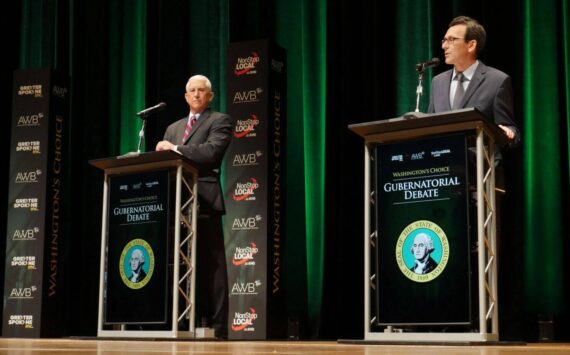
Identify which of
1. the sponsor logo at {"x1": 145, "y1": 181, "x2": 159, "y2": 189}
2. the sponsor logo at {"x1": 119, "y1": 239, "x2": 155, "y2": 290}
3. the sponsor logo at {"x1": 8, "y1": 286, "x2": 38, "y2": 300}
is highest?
the sponsor logo at {"x1": 145, "y1": 181, "x2": 159, "y2": 189}

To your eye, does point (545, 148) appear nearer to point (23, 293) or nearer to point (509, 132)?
point (509, 132)

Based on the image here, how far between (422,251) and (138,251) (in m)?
1.54

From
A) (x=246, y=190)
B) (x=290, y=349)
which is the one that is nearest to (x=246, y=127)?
(x=246, y=190)

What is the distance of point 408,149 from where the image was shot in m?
2.95

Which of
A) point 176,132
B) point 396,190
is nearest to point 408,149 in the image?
point 396,190

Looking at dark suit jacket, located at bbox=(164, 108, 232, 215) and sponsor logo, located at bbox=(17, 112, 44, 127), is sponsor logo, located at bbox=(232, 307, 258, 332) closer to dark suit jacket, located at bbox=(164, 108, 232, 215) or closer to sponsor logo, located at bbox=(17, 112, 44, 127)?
dark suit jacket, located at bbox=(164, 108, 232, 215)

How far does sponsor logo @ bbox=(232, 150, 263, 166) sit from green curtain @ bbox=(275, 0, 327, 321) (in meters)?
0.60

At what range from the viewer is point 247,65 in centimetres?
536

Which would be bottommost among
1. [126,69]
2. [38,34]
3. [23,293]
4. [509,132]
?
[23,293]

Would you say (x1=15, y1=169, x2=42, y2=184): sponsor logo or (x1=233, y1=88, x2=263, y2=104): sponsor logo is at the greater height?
(x1=233, y1=88, x2=263, y2=104): sponsor logo

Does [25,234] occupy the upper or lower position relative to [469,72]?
lower

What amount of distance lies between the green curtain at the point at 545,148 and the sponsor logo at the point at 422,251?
7.26 feet

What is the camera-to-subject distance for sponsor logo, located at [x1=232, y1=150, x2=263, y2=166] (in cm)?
525

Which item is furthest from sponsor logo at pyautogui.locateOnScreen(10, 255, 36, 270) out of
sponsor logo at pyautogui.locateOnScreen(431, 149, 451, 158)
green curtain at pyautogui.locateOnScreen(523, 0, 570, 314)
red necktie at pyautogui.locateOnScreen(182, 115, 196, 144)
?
sponsor logo at pyautogui.locateOnScreen(431, 149, 451, 158)
